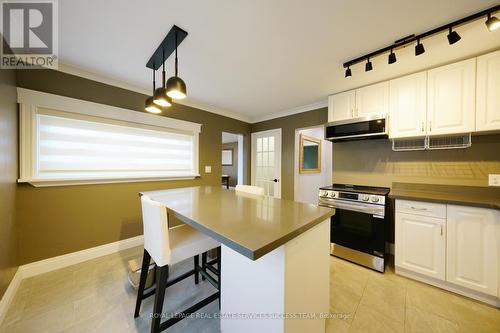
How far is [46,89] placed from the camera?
6.46ft

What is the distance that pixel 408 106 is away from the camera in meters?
2.09

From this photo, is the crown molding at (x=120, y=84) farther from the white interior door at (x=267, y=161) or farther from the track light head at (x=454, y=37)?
the track light head at (x=454, y=37)

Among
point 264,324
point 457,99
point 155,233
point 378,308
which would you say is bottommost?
point 378,308

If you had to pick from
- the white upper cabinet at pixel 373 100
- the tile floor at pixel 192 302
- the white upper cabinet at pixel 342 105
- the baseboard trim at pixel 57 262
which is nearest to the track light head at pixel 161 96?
the tile floor at pixel 192 302

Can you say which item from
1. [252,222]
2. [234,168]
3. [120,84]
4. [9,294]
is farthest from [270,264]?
[234,168]

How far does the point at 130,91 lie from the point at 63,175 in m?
1.36

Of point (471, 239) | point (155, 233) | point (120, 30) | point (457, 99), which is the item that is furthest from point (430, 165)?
point (120, 30)

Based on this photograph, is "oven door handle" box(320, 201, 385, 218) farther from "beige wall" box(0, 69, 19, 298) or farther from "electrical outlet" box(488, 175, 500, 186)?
"beige wall" box(0, 69, 19, 298)

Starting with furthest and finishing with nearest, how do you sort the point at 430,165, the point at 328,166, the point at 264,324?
the point at 328,166, the point at 430,165, the point at 264,324

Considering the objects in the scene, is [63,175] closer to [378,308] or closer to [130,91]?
[130,91]

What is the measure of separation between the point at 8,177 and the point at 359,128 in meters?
3.67

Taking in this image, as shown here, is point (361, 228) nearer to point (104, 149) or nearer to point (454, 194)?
point (454, 194)

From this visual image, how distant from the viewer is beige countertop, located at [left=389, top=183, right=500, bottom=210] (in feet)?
5.24

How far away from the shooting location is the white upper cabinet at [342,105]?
2.53m
